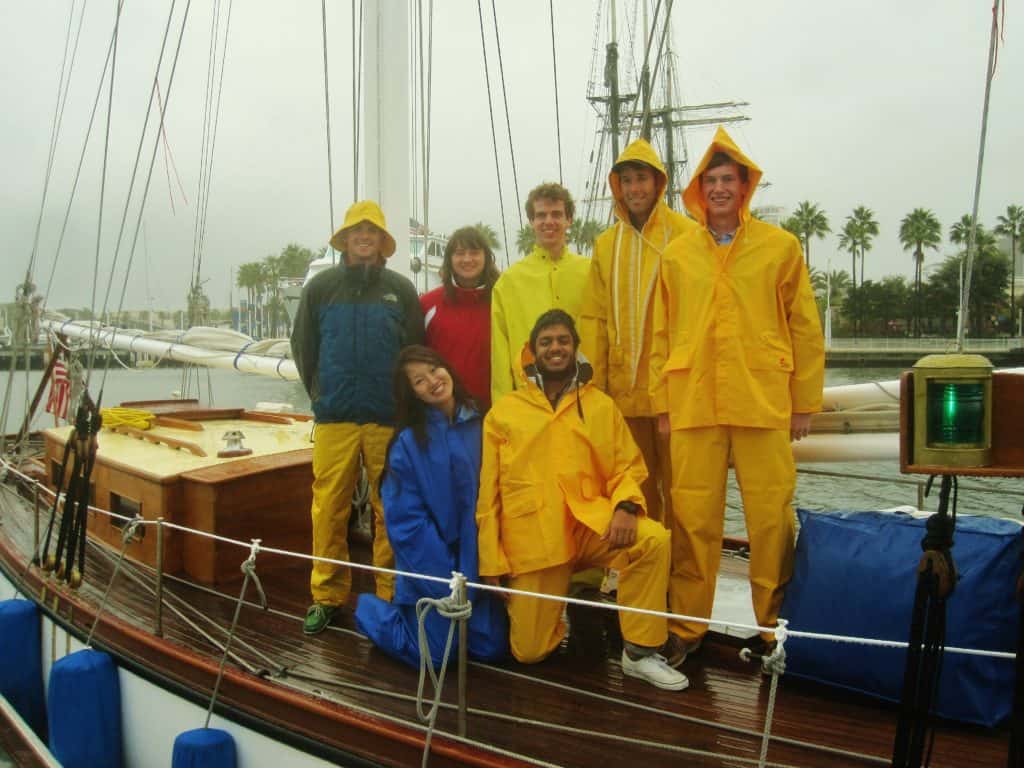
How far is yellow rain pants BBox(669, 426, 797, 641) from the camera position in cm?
298

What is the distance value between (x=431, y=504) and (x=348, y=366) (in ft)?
2.74

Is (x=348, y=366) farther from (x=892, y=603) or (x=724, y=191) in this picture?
(x=892, y=603)

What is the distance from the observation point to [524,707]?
280 centimetres

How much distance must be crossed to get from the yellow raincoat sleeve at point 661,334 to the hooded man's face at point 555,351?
1.09ft

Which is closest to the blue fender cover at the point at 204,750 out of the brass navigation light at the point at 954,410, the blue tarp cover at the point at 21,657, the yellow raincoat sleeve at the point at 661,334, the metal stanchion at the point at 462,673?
the metal stanchion at the point at 462,673

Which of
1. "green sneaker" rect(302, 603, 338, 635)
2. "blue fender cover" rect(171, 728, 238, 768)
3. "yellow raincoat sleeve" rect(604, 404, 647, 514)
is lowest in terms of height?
"blue fender cover" rect(171, 728, 238, 768)

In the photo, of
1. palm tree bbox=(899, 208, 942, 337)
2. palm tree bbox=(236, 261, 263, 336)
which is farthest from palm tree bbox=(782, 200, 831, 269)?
palm tree bbox=(236, 261, 263, 336)

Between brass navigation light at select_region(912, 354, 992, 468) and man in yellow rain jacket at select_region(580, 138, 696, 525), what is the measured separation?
1639 millimetres

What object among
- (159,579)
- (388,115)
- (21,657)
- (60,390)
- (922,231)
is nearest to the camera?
(159,579)

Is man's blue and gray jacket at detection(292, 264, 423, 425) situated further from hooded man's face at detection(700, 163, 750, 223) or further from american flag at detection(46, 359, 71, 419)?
american flag at detection(46, 359, 71, 419)

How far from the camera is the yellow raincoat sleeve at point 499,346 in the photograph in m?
3.52

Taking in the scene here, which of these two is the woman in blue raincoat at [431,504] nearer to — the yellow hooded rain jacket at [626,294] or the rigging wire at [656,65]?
the yellow hooded rain jacket at [626,294]

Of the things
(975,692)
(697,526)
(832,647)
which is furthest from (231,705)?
(975,692)

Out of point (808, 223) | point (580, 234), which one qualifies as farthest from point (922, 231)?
point (580, 234)
